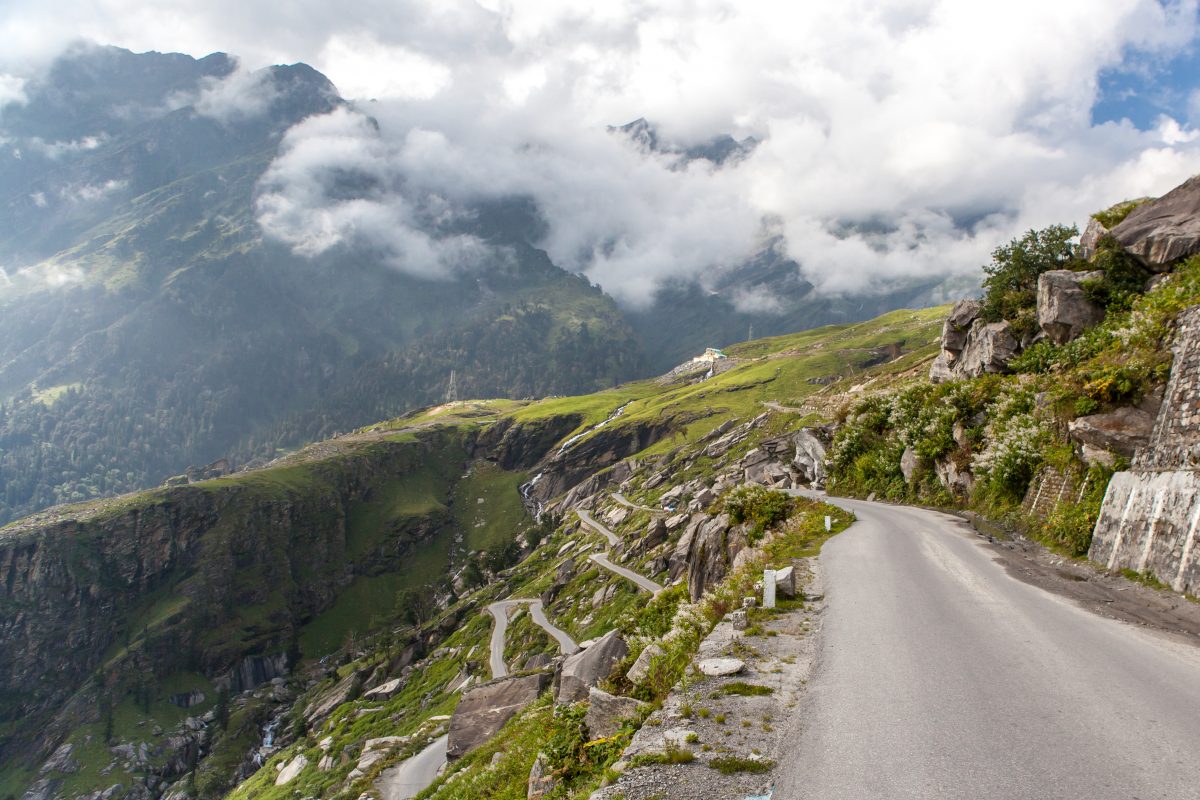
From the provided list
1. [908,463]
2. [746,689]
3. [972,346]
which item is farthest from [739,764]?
[972,346]

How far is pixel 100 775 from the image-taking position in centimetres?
13350

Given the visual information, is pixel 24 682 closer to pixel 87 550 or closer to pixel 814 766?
pixel 87 550

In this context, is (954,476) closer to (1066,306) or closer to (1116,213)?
(1066,306)

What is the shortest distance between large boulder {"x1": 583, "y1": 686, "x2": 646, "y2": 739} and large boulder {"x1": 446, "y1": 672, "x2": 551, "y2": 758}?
60.2ft

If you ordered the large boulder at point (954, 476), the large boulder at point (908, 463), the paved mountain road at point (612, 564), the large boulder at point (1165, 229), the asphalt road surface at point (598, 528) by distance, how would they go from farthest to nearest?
the asphalt road surface at point (598, 528)
the paved mountain road at point (612, 564)
the large boulder at point (908, 463)
the large boulder at point (954, 476)
the large boulder at point (1165, 229)

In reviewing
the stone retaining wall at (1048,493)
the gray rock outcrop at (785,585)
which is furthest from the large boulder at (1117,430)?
the gray rock outcrop at (785,585)

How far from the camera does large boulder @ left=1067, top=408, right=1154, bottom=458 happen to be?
797 inches

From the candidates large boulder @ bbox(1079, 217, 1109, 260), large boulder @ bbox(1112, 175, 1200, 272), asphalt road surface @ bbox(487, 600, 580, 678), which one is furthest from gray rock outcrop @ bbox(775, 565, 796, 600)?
asphalt road surface @ bbox(487, 600, 580, 678)

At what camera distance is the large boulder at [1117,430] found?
66.4 feet

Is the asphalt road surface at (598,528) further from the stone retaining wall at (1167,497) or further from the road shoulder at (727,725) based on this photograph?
the road shoulder at (727,725)

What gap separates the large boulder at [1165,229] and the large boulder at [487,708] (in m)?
36.4

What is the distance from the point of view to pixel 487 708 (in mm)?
29469

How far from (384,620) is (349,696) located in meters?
72.0

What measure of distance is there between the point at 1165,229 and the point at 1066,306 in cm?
498
